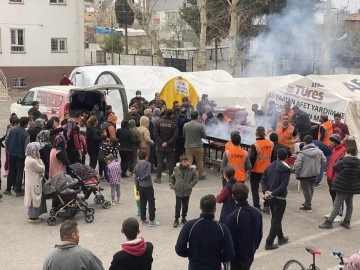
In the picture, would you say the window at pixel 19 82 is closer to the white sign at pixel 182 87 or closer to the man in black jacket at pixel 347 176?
the white sign at pixel 182 87

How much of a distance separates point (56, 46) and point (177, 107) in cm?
2318

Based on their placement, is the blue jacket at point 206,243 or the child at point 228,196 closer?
the blue jacket at point 206,243

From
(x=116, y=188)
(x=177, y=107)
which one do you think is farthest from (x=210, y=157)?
(x=116, y=188)

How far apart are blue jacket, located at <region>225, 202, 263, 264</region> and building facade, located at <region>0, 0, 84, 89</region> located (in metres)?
31.0

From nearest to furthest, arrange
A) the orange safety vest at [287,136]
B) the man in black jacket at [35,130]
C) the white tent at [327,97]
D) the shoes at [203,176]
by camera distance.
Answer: the man in black jacket at [35,130] < the orange safety vest at [287,136] < the shoes at [203,176] < the white tent at [327,97]

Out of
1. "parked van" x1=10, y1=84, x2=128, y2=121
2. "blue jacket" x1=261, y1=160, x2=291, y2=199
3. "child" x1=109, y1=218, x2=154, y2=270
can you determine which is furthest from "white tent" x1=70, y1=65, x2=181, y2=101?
"child" x1=109, y1=218, x2=154, y2=270

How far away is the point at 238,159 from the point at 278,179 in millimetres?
1411

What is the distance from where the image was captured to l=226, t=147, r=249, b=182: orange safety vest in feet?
31.1

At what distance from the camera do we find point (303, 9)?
24844 millimetres

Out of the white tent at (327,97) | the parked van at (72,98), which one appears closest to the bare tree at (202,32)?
the parked van at (72,98)

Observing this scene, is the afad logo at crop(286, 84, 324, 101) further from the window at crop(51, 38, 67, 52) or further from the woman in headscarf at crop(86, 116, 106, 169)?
the window at crop(51, 38, 67, 52)

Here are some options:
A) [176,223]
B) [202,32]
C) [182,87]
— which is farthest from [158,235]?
[202,32]

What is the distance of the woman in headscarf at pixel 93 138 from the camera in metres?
12.2

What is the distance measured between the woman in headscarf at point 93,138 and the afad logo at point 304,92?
665 cm
